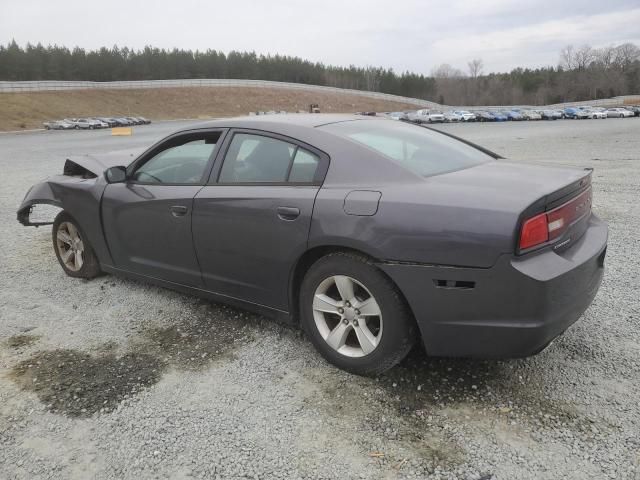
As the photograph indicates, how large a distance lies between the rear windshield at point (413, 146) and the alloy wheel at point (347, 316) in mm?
752

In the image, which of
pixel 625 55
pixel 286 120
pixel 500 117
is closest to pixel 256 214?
pixel 286 120

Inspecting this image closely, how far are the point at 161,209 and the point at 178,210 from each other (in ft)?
0.66

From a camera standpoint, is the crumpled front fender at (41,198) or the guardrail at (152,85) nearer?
the crumpled front fender at (41,198)

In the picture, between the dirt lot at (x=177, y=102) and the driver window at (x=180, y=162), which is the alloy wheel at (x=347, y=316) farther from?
the dirt lot at (x=177, y=102)

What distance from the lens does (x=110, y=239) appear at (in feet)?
13.7

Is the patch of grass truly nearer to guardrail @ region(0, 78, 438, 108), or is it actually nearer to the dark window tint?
the dark window tint

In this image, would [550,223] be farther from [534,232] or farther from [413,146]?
[413,146]

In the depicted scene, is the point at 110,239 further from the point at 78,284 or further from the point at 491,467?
the point at 491,467

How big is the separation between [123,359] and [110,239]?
1.29m

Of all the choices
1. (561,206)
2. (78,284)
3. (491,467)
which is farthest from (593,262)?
(78,284)

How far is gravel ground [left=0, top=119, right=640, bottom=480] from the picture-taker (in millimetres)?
2256

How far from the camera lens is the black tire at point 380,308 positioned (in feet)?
8.60

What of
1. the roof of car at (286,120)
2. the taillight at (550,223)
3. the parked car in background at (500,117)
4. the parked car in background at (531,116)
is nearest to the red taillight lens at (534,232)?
the taillight at (550,223)

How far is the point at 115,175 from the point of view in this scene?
3.99 meters
